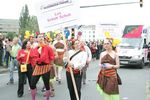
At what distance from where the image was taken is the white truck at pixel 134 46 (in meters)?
23.8

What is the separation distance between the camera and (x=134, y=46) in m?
24.7

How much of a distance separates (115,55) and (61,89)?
560cm

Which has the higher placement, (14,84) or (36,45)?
(36,45)

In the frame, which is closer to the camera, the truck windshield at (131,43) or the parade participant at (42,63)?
the parade participant at (42,63)

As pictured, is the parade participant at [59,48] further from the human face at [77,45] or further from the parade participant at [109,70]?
the parade participant at [109,70]

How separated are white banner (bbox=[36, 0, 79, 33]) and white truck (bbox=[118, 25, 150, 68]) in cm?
1590

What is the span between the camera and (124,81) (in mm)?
16766

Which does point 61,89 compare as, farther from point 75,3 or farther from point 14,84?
point 75,3

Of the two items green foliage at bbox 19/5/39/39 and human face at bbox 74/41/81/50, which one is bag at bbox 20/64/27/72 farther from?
green foliage at bbox 19/5/39/39

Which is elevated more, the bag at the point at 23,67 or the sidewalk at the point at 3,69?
the bag at the point at 23,67

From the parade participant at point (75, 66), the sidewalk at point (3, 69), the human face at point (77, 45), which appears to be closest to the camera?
the parade participant at point (75, 66)

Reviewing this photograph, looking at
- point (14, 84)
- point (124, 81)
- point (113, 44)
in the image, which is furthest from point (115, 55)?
point (124, 81)

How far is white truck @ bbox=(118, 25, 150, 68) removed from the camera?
78.0ft

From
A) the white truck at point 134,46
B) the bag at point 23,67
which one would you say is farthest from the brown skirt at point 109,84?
the white truck at point 134,46
